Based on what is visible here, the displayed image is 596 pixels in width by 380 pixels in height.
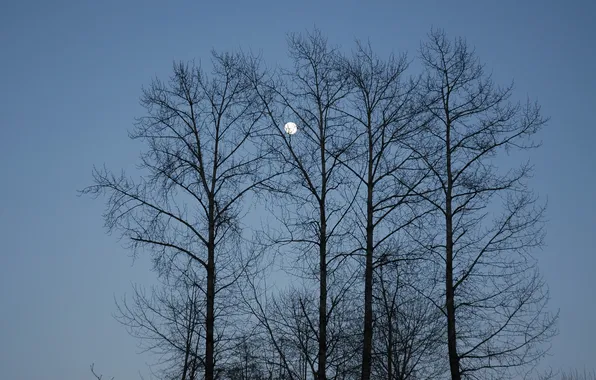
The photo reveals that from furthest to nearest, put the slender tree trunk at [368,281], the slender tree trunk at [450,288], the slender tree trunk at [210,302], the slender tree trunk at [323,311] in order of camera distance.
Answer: the slender tree trunk at [450,288]
the slender tree trunk at [210,302]
the slender tree trunk at [368,281]
the slender tree trunk at [323,311]

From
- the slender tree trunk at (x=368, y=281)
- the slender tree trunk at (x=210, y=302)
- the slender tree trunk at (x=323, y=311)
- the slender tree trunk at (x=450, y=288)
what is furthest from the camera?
the slender tree trunk at (x=450, y=288)

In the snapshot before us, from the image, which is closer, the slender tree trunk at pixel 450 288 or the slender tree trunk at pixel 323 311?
the slender tree trunk at pixel 323 311

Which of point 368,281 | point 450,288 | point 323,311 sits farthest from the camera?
point 450,288

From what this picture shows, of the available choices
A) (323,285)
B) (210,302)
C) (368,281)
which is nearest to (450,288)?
(368,281)

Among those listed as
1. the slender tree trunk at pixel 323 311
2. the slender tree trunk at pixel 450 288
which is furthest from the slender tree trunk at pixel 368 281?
the slender tree trunk at pixel 450 288

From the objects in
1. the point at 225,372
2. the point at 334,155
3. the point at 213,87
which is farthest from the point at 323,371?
the point at 213,87

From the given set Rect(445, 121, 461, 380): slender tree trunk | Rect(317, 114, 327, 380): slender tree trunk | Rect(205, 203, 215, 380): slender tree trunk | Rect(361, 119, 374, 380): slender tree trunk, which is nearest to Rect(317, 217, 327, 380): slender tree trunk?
Rect(317, 114, 327, 380): slender tree trunk

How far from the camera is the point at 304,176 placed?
1689 centimetres

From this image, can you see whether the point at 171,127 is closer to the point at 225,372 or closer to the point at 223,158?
the point at 223,158

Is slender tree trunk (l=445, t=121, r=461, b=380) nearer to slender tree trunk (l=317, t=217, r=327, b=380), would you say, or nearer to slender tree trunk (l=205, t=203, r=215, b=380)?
slender tree trunk (l=317, t=217, r=327, b=380)

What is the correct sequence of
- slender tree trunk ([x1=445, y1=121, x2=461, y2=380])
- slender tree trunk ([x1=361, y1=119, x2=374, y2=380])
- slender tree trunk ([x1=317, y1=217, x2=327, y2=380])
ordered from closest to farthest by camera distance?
slender tree trunk ([x1=317, y1=217, x2=327, y2=380]), slender tree trunk ([x1=361, y1=119, x2=374, y2=380]), slender tree trunk ([x1=445, y1=121, x2=461, y2=380])

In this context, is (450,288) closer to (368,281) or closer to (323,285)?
(368,281)

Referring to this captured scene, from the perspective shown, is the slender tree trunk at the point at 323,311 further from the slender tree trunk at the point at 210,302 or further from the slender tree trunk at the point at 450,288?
the slender tree trunk at the point at 450,288

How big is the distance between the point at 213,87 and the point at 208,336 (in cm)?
664
